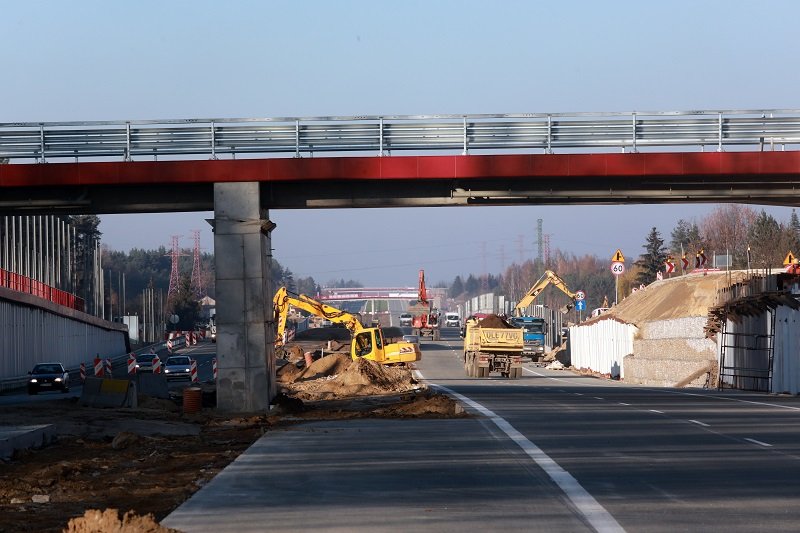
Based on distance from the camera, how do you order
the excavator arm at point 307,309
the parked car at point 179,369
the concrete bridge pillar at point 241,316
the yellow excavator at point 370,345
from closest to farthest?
the concrete bridge pillar at point 241,316 < the yellow excavator at point 370,345 < the excavator arm at point 307,309 < the parked car at point 179,369

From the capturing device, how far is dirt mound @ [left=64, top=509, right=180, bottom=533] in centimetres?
1032

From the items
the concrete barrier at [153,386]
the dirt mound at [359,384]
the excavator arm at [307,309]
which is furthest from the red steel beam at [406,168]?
the excavator arm at [307,309]

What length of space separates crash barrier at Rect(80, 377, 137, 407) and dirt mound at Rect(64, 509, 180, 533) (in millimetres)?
25230

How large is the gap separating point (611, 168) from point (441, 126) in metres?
5.14

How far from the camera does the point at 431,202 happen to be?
37.6 metres

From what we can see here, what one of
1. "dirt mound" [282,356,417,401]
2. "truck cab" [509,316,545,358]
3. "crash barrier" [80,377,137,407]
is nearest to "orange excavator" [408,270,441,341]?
"truck cab" [509,316,545,358]

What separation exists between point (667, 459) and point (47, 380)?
146 feet

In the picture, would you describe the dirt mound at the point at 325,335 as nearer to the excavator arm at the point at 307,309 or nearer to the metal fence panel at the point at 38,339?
the metal fence panel at the point at 38,339

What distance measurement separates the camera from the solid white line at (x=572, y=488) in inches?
439

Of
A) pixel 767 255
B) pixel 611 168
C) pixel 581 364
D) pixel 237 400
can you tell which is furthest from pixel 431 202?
pixel 767 255

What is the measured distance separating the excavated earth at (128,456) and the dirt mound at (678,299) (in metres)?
42.1

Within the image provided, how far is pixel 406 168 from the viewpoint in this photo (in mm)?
36094

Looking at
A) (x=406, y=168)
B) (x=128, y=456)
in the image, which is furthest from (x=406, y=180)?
(x=128, y=456)

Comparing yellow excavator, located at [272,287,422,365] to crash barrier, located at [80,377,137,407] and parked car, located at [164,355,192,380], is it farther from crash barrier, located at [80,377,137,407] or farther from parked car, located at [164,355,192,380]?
crash barrier, located at [80,377,137,407]
